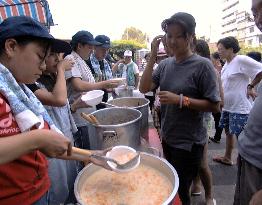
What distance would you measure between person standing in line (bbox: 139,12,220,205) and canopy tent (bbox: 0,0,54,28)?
2.69 metres

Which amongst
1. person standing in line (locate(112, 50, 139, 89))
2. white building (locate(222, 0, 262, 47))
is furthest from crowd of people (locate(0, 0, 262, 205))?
white building (locate(222, 0, 262, 47))

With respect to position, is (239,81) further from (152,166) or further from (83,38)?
(152,166)

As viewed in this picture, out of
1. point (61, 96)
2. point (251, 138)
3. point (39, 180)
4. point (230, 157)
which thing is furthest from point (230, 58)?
point (39, 180)

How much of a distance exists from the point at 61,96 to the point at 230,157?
2.65 meters

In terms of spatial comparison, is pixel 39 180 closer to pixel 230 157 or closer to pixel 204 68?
pixel 204 68

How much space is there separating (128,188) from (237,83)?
2.44m

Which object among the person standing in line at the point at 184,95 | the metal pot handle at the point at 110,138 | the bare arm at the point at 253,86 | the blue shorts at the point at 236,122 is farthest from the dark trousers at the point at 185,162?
the bare arm at the point at 253,86

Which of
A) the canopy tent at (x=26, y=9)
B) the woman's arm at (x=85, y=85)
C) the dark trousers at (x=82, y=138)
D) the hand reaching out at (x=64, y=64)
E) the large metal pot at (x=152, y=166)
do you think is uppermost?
the canopy tent at (x=26, y=9)

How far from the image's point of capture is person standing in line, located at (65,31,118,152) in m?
1.97

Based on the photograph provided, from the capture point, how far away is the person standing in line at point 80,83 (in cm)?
197

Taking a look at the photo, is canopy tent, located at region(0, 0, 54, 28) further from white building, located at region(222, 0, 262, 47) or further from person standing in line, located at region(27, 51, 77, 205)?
white building, located at region(222, 0, 262, 47)

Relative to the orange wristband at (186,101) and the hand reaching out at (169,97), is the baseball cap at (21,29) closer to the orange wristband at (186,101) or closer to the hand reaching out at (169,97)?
the hand reaching out at (169,97)

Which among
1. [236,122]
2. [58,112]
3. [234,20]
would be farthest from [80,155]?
[234,20]

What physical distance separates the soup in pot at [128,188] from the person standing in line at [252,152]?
1.35 ft
